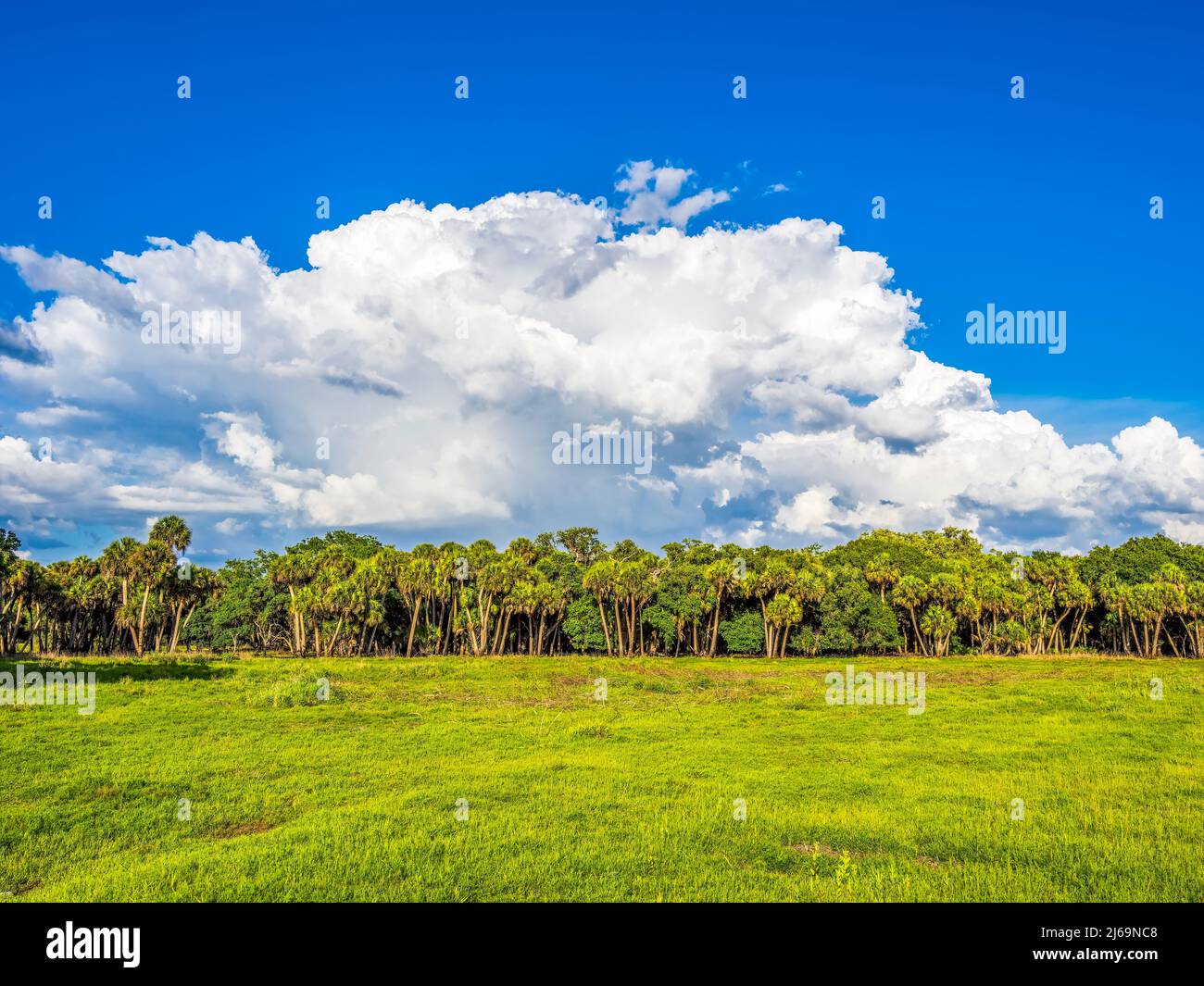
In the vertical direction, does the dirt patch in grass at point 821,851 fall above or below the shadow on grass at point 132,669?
above

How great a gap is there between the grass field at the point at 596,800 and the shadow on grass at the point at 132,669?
6.16 m

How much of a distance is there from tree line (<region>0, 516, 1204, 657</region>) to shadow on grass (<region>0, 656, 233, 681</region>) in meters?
19.2

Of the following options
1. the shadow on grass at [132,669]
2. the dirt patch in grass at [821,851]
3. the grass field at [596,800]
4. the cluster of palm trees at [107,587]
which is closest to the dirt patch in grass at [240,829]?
the grass field at [596,800]

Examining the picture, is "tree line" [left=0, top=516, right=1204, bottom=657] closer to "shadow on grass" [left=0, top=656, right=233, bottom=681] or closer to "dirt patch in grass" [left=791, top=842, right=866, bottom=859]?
"shadow on grass" [left=0, top=656, right=233, bottom=681]

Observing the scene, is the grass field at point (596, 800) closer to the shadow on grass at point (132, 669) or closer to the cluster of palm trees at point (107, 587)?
the shadow on grass at point (132, 669)

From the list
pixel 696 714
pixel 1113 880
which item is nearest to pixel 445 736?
pixel 696 714

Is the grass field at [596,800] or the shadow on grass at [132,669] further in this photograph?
the shadow on grass at [132,669]

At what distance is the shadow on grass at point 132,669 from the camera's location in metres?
37.4

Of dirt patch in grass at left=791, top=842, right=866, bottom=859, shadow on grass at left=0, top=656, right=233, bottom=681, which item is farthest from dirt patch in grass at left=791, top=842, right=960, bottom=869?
shadow on grass at left=0, top=656, right=233, bottom=681

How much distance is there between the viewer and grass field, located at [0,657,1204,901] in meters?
10.6

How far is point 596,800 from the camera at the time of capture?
1545cm

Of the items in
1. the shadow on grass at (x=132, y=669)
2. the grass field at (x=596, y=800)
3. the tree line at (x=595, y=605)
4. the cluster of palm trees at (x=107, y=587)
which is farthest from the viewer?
the tree line at (x=595, y=605)
